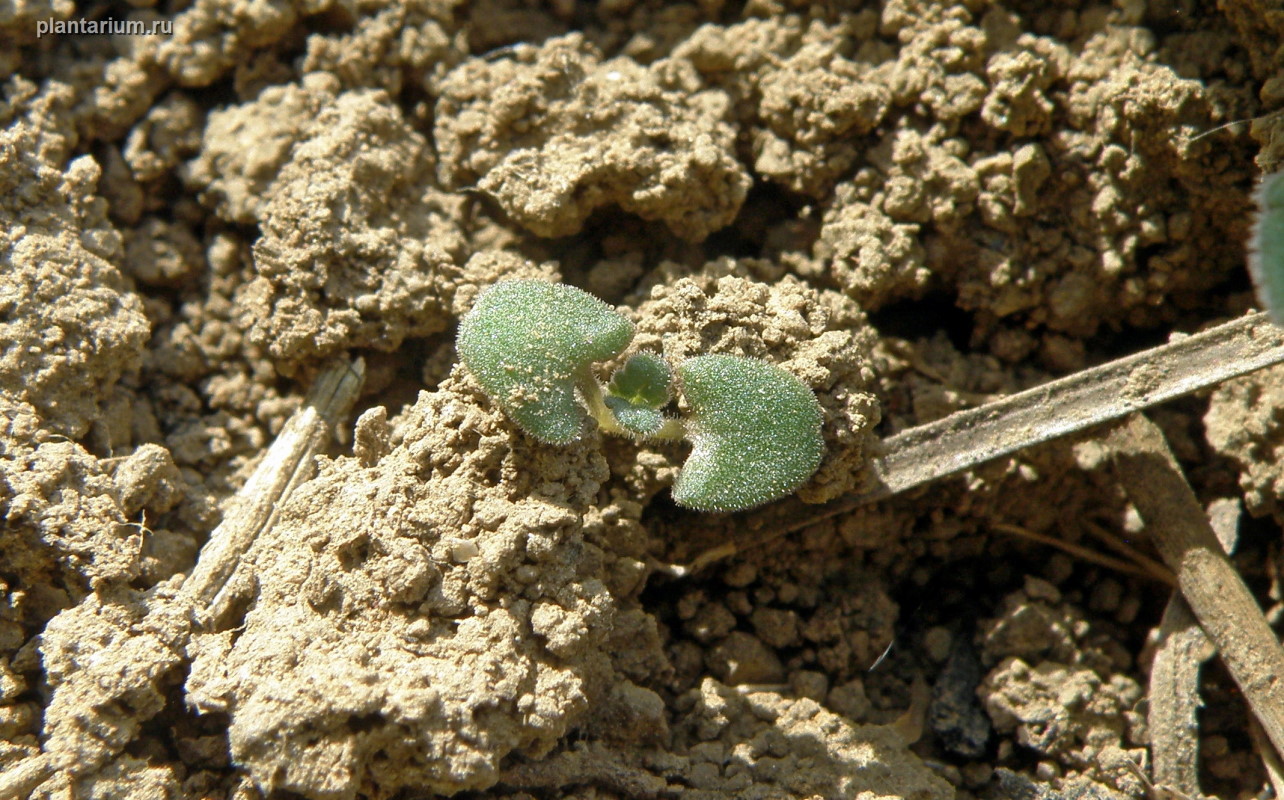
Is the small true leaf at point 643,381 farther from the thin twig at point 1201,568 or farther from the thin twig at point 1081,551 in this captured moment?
the thin twig at point 1201,568

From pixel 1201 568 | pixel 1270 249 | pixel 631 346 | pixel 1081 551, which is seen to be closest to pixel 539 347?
pixel 631 346

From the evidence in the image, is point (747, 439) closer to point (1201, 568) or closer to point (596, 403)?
point (596, 403)

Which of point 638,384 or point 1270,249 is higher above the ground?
point 1270,249

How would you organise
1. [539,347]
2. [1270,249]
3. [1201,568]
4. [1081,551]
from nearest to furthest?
[1270,249]
[539,347]
[1201,568]
[1081,551]

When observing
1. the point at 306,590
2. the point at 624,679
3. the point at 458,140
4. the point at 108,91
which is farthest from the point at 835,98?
the point at 108,91

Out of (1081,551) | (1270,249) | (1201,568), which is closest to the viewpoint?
(1270,249)

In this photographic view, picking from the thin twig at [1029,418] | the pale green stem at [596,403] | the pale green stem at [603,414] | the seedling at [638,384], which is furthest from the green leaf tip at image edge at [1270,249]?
the pale green stem at [596,403]

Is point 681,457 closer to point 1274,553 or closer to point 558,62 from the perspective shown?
point 558,62
